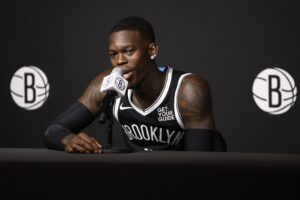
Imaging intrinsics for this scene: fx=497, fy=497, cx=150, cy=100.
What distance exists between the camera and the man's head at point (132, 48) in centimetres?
148

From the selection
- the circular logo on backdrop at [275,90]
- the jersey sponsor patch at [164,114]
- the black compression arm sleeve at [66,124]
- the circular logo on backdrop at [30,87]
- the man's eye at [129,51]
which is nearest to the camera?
the black compression arm sleeve at [66,124]

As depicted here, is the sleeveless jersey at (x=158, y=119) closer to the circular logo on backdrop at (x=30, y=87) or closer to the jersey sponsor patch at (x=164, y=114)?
the jersey sponsor patch at (x=164, y=114)

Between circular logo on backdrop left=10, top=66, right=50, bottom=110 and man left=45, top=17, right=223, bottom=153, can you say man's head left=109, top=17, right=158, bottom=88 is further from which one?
circular logo on backdrop left=10, top=66, right=50, bottom=110

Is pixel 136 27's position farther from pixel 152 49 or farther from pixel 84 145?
pixel 84 145

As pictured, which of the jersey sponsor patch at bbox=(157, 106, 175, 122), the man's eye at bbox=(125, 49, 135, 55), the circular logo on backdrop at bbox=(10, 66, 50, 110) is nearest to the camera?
the man's eye at bbox=(125, 49, 135, 55)

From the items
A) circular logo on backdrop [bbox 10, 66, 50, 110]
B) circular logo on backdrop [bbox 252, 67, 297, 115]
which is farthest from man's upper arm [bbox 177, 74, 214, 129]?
circular logo on backdrop [bbox 10, 66, 50, 110]

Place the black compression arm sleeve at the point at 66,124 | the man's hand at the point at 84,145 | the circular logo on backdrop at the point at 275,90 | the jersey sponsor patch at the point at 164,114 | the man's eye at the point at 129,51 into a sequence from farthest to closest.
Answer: the circular logo on backdrop at the point at 275,90 → the jersey sponsor patch at the point at 164,114 → the man's eye at the point at 129,51 → the black compression arm sleeve at the point at 66,124 → the man's hand at the point at 84,145

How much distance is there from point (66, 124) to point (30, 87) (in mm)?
1112

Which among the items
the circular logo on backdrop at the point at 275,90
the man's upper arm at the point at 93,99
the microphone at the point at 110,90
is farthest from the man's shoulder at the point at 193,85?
the circular logo on backdrop at the point at 275,90

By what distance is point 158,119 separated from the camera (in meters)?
1.63

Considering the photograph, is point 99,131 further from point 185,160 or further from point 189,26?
point 185,160

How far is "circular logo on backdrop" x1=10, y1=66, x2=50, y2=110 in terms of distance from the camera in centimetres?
A: 260

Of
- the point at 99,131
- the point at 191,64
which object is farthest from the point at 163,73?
the point at 99,131

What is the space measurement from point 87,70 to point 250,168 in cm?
200
